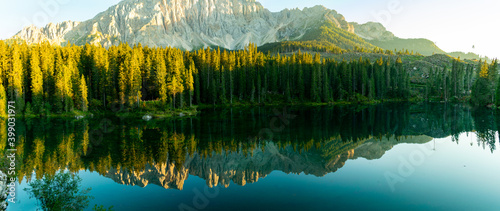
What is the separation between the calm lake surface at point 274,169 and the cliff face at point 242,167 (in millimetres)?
99

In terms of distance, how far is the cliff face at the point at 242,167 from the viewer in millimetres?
23516

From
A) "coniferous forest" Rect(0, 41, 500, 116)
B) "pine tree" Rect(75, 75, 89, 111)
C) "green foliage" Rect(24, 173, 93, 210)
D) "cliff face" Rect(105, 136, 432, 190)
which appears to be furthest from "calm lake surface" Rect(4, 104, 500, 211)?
"coniferous forest" Rect(0, 41, 500, 116)

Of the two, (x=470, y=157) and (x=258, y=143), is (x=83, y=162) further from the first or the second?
(x=470, y=157)

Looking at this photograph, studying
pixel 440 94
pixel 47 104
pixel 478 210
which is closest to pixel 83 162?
Result: pixel 478 210

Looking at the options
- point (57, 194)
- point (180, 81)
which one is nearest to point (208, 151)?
point (57, 194)

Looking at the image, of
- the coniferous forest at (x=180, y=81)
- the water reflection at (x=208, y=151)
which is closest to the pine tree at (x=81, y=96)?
the coniferous forest at (x=180, y=81)

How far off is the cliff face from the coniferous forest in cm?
5357

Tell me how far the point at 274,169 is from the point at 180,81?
6520 centimetres

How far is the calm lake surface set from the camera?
63.6 feet

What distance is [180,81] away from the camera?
281 feet

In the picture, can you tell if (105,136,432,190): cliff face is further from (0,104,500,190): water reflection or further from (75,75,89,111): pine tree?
(75,75,89,111): pine tree

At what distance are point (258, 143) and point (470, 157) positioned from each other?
24.6m

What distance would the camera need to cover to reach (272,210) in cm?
1777

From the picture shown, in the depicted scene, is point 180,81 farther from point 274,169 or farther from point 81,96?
point 274,169
